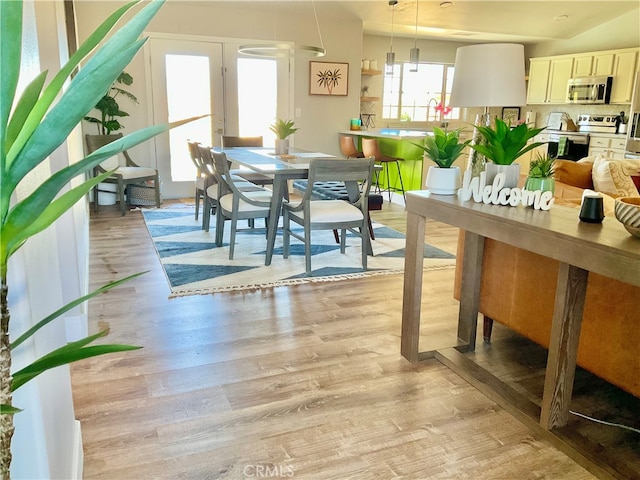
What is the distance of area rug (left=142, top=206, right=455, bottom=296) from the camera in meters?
3.52

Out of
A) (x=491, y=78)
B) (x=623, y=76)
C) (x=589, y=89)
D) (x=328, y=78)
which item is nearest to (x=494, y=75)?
(x=491, y=78)

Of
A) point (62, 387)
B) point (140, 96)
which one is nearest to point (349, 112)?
point (140, 96)

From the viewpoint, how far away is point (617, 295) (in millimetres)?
1887

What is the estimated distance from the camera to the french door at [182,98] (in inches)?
254

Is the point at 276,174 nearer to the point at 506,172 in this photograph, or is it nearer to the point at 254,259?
the point at 254,259

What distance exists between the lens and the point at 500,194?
2.07 meters

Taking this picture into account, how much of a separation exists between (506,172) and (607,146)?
279 inches

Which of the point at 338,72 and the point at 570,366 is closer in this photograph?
the point at 570,366

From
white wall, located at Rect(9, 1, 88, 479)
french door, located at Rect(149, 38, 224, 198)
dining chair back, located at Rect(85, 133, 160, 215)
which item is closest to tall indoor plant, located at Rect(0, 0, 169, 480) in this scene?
white wall, located at Rect(9, 1, 88, 479)

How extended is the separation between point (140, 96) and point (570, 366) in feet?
19.7

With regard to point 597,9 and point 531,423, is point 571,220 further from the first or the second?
point 597,9

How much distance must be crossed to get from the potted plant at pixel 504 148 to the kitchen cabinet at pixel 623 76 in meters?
6.86

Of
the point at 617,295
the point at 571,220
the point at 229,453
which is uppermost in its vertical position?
the point at 571,220

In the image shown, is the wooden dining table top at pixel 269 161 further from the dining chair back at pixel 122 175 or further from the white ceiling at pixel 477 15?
the white ceiling at pixel 477 15
